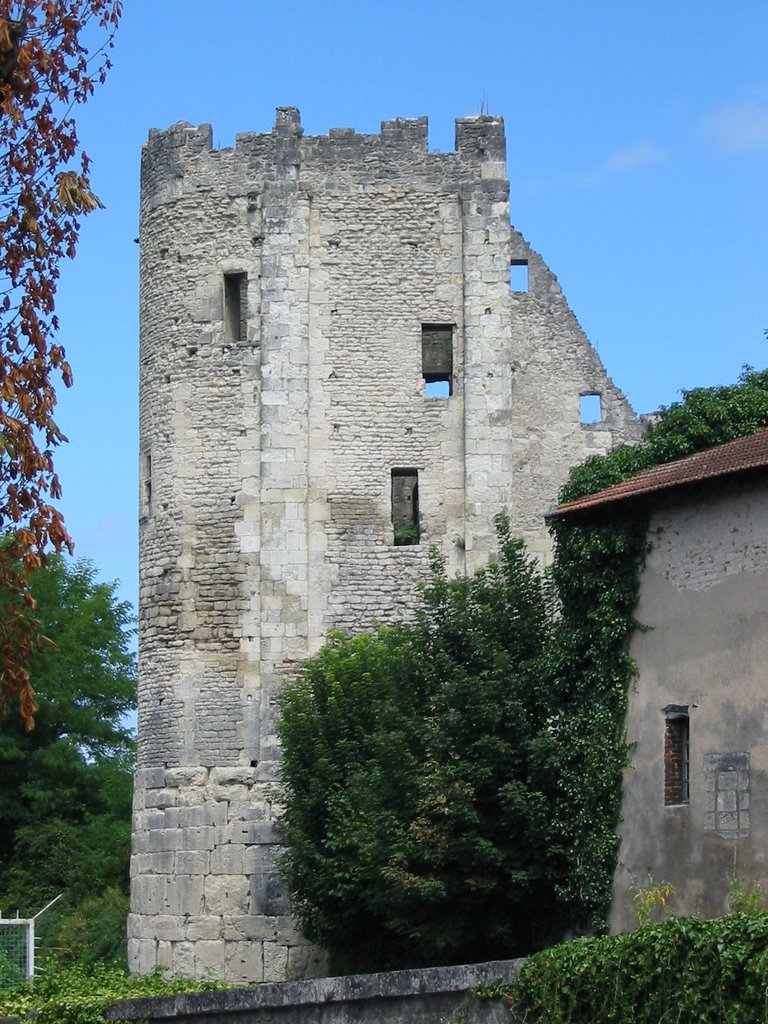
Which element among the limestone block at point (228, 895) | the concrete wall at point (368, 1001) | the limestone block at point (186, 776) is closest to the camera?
the concrete wall at point (368, 1001)

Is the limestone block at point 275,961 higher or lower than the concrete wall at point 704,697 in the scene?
lower

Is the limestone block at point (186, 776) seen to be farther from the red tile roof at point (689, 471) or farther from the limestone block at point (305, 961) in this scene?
the red tile roof at point (689, 471)

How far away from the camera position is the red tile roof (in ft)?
70.0

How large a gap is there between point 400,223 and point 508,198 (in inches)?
64.7

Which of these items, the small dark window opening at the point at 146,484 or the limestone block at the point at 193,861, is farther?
the small dark window opening at the point at 146,484

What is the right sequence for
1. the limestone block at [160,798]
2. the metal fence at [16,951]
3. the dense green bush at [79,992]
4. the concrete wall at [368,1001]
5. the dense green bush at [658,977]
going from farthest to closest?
the limestone block at [160,798] < the metal fence at [16,951] < the dense green bush at [79,992] < the concrete wall at [368,1001] < the dense green bush at [658,977]

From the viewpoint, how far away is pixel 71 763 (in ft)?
151

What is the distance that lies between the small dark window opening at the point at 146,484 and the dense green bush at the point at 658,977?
16.1 meters

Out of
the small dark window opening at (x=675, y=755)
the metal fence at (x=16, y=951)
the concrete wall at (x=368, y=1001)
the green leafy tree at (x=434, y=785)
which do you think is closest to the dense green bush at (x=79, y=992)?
the metal fence at (x=16, y=951)

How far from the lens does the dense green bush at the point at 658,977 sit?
1562 cm

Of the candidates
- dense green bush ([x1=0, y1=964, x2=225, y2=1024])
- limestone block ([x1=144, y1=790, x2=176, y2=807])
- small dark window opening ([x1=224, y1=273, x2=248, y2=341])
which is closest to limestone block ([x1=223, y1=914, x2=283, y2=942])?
dense green bush ([x1=0, y1=964, x2=225, y2=1024])

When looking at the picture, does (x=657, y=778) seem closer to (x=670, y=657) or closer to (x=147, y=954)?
(x=670, y=657)

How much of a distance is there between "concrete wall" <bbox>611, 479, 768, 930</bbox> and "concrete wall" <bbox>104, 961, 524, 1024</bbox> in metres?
4.45

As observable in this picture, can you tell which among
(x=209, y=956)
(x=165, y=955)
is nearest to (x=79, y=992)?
(x=209, y=956)
